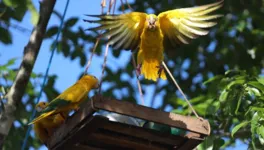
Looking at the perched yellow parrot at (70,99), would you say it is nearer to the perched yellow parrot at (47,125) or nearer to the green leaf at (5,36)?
the perched yellow parrot at (47,125)

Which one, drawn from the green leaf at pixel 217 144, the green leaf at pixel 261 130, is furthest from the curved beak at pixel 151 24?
the green leaf at pixel 217 144

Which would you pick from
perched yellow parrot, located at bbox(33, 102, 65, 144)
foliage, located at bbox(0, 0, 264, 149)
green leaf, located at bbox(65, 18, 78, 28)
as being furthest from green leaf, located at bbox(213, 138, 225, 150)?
green leaf, located at bbox(65, 18, 78, 28)

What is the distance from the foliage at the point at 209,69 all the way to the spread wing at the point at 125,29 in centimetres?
93

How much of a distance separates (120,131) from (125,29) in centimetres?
82

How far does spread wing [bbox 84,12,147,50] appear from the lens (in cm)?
385

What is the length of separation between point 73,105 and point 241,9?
Answer: 3290mm

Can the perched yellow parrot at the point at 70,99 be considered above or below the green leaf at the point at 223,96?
above

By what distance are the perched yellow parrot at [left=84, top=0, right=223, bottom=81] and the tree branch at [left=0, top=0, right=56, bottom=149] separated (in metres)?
0.76

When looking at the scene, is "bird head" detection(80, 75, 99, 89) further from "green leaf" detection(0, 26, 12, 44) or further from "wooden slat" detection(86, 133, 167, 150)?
"green leaf" detection(0, 26, 12, 44)

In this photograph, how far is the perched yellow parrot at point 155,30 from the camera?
3.86m

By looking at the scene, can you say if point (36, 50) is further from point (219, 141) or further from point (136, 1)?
point (136, 1)

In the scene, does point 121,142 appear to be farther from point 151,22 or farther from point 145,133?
point 151,22

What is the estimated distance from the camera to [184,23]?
4.02m

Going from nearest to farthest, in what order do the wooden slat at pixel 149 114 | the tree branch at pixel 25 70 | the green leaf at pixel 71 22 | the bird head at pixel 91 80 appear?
the wooden slat at pixel 149 114 → the bird head at pixel 91 80 → the tree branch at pixel 25 70 → the green leaf at pixel 71 22
